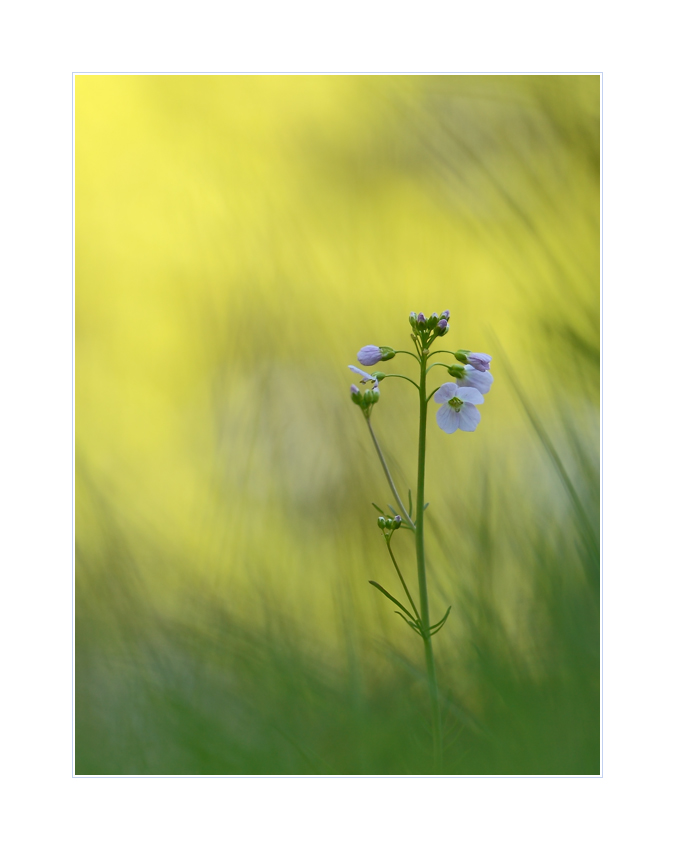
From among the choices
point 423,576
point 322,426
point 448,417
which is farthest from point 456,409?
point 322,426

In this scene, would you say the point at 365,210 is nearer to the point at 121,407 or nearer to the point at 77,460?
the point at 121,407

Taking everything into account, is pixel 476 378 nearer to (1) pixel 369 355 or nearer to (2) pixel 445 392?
(2) pixel 445 392

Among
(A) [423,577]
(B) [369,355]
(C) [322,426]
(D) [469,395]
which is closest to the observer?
(A) [423,577]

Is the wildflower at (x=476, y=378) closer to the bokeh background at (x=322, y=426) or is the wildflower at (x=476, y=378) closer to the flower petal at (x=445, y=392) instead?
the flower petal at (x=445, y=392)

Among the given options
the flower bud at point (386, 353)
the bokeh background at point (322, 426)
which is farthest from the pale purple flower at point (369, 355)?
the bokeh background at point (322, 426)

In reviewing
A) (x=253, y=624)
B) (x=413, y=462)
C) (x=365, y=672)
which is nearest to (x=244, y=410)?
(x=413, y=462)

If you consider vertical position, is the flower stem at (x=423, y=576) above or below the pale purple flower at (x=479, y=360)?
below
